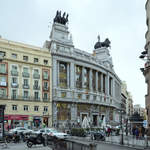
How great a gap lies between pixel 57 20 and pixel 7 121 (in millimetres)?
34658

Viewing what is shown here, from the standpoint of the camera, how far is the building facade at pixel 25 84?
59.4 meters

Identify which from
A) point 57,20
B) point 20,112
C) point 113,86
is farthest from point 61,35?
point 113,86

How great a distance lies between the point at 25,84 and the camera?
6294 centimetres

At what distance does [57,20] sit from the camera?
76938 millimetres

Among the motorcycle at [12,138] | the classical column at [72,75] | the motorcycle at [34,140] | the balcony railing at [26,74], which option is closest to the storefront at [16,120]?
the balcony railing at [26,74]

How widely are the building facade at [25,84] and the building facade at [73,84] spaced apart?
2927 millimetres

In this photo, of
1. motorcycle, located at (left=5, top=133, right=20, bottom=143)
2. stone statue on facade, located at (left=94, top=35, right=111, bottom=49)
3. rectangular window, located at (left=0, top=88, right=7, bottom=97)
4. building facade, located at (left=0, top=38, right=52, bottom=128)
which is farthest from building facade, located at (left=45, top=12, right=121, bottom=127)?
motorcycle, located at (left=5, top=133, right=20, bottom=143)

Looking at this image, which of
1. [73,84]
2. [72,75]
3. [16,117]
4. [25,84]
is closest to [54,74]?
[72,75]

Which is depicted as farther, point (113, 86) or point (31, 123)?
point (113, 86)

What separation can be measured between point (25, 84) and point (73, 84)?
16.3 metres

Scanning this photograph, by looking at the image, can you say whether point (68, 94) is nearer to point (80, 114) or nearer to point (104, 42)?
point (80, 114)

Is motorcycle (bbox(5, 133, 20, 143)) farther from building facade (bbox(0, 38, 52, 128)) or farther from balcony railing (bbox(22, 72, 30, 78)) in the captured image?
balcony railing (bbox(22, 72, 30, 78))

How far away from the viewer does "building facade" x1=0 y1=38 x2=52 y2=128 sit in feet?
195

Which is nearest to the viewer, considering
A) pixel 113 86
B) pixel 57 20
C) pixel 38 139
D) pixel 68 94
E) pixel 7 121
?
pixel 38 139
